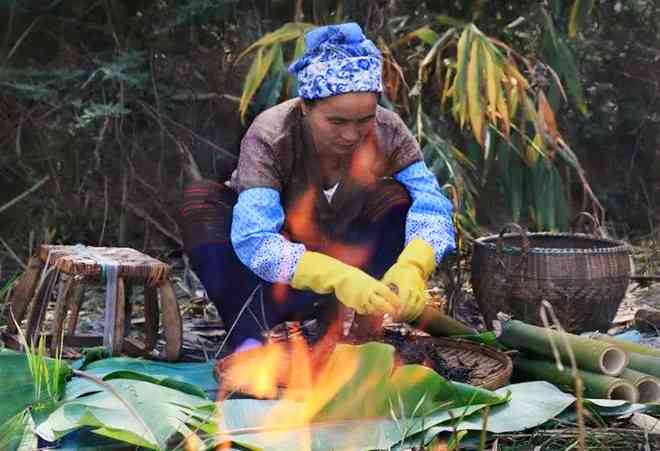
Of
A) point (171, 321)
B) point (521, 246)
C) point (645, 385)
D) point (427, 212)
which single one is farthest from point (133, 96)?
point (645, 385)

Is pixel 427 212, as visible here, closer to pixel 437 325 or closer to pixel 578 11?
pixel 437 325

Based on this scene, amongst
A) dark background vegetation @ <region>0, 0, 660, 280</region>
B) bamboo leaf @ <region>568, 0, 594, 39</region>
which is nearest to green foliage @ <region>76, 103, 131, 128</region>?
dark background vegetation @ <region>0, 0, 660, 280</region>

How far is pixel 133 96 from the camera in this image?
4676 mm

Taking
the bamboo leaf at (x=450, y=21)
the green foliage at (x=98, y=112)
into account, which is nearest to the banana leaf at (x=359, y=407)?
the green foliage at (x=98, y=112)

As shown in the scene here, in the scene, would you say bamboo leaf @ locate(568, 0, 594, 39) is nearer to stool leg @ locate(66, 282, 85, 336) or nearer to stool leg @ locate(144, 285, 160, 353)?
stool leg @ locate(144, 285, 160, 353)

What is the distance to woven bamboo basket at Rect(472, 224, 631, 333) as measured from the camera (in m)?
3.39

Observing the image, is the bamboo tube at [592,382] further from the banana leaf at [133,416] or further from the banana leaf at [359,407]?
the banana leaf at [133,416]

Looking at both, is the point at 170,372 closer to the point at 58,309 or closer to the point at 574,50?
the point at 58,309

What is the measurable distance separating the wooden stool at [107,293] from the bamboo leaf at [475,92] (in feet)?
4.97

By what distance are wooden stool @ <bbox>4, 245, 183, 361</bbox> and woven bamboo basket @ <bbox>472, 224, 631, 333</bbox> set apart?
3.59 feet

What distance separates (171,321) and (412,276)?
749 mm

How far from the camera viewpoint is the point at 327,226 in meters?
3.00

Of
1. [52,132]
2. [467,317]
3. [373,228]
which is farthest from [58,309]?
[52,132]

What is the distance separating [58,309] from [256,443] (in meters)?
0.99
